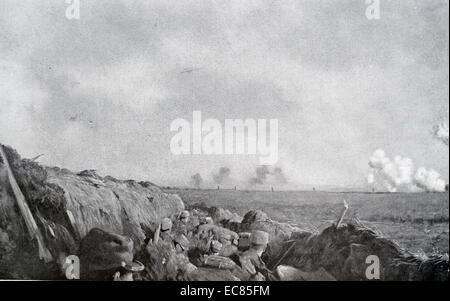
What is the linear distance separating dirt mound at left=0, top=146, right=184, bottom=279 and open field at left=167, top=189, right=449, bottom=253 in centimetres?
65

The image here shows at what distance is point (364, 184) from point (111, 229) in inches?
155

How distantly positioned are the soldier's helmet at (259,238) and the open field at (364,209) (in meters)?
0.32

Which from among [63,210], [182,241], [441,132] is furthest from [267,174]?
[63,210]

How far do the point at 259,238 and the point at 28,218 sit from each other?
346 cm

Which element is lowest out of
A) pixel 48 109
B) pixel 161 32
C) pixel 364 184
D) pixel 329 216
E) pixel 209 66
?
pixel 329 216

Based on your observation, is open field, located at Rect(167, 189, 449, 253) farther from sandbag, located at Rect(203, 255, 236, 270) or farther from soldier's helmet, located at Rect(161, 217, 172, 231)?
sandbag, located at Rect(203, 255, 236, 270)

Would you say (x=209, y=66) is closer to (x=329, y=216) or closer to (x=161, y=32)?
(x=161, y=32)

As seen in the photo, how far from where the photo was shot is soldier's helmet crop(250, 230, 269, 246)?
7.64 m

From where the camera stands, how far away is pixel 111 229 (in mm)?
7500

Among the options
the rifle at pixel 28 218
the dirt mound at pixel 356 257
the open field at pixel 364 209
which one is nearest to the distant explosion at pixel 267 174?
the open field at pixel 364 209

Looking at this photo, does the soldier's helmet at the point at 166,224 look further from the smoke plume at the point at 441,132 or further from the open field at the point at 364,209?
the smoke plume at the point at 441,132

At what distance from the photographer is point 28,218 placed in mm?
7465

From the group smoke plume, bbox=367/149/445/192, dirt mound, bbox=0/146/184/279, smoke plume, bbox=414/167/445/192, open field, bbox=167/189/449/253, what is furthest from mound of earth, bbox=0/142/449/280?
smoke plume, bbox=414/167/445/192

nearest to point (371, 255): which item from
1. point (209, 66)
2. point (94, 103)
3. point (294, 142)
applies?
point (294, 142)
